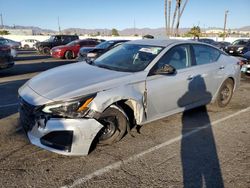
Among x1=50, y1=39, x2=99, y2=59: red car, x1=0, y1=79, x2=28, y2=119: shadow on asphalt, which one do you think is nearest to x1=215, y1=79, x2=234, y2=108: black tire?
x1=0, y1=79, x2=28, y2=119: shadow on asphalt

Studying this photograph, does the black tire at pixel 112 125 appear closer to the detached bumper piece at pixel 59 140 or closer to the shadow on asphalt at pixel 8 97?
the detached bumper piece at pixel 59 140

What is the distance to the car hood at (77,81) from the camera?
3377 millimetres

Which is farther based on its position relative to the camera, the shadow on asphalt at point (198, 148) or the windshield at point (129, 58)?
the windshield at point (129, 58)

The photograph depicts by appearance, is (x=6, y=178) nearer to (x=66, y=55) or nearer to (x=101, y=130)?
(x=101, y=130)

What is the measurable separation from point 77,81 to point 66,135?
832 mm

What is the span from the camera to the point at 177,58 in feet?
15.3

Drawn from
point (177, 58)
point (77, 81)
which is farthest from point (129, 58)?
point (77, 81)

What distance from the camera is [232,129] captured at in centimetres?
473

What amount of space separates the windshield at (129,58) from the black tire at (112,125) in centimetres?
79

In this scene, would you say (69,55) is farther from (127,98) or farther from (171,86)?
(127,98)

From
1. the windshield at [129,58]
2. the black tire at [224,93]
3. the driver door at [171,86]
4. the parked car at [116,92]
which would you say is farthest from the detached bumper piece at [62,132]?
the black tire at [224,93]

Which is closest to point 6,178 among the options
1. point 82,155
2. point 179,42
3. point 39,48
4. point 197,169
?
point 82,155

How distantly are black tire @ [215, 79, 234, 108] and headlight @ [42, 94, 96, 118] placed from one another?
360 centimetres

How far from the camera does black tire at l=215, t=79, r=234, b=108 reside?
5.83m
